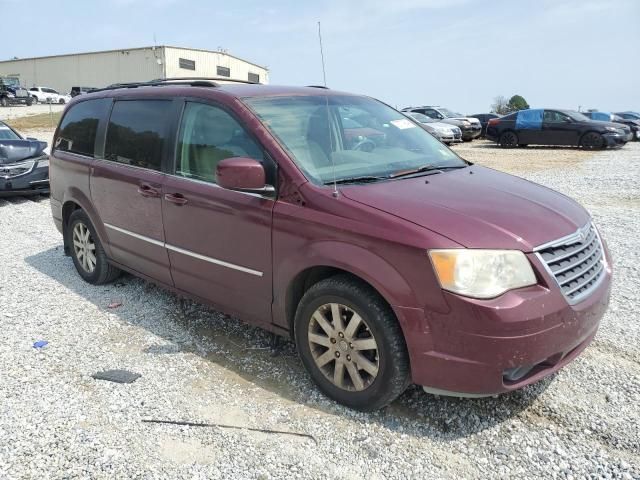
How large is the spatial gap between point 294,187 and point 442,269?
41.1 inches

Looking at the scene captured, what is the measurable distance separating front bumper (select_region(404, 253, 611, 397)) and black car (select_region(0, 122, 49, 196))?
907 centimetres

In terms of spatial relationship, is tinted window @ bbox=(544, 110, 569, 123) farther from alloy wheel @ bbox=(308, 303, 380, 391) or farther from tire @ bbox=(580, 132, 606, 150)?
alloy wheel @ bbox=(308, 303, 380, 391)

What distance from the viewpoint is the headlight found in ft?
8.38

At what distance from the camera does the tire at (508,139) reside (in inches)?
829

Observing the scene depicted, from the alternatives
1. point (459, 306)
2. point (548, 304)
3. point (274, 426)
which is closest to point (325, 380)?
point (274, 426)

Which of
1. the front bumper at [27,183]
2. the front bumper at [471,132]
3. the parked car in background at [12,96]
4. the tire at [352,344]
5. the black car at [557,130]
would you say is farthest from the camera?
the parked car in background at [12,96]

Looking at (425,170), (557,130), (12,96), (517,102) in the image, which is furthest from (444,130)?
(12,96)

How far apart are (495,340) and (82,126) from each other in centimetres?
437

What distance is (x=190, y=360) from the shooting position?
371 centimetres

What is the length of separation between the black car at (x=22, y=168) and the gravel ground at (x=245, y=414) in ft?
19.0

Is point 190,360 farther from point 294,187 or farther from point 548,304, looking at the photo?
point 548,304

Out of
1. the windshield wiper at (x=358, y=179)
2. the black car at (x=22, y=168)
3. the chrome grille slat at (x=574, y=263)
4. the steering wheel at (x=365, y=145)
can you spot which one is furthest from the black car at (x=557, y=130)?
the windshield wiper at (x=358, y=179)

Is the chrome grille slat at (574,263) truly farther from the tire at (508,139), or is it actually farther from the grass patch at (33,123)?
the grass patch at (33,123)

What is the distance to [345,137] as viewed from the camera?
3777 millimetres
